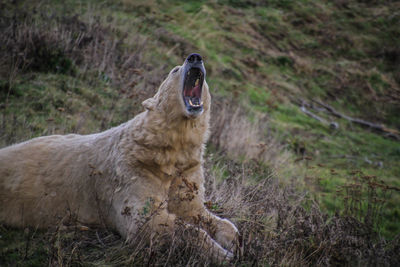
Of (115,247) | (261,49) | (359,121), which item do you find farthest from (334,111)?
(115,247)

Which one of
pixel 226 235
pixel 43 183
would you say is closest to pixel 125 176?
pixel 43 183

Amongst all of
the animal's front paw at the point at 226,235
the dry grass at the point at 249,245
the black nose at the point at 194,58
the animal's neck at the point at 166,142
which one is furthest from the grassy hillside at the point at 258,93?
the black nose at the point at 194,58

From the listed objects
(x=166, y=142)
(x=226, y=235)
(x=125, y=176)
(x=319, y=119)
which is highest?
(x=166, y=142)

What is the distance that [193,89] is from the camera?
4.01 meters

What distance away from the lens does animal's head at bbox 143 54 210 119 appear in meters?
3.49

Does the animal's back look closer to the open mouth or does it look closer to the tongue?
the open mouth

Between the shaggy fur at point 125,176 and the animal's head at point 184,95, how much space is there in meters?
0.01

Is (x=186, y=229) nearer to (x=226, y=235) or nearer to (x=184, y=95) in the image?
(x=226, y=235)

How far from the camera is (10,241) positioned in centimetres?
314

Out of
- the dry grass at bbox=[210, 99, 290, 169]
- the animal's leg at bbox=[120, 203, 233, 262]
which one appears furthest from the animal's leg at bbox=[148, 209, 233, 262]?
the dry grass at bbox=[210, 99, 290, 169]

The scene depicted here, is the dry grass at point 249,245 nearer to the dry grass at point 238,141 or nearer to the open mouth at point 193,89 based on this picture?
the open mouth at point 193,89

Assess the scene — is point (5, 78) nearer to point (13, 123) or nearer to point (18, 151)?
point (13, 123)

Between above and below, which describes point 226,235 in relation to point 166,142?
below

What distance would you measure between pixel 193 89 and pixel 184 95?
0.40 m
